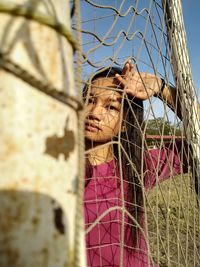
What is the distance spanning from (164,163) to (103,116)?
13.1 inches

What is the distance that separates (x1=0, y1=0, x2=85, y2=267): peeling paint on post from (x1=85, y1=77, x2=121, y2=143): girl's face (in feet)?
2.83

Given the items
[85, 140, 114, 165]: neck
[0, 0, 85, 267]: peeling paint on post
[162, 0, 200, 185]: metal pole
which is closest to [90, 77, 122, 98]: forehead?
[85, 140, 114, 165]: neck

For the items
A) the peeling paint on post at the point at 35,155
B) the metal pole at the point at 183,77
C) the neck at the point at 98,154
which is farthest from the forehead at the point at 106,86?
the peeling paint on post at the point at 35,155

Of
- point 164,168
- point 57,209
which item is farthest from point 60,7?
point 164,168

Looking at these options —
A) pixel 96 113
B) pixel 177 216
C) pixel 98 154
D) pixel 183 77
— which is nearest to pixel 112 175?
pixel 98 154

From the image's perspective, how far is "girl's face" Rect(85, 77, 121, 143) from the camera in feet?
3.87

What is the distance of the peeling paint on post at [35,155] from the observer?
10.2 inches

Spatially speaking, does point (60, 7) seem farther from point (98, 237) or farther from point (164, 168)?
point (164, 168)

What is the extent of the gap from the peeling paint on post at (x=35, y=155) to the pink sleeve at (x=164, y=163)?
1.00m

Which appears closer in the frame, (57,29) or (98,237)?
(57,29)

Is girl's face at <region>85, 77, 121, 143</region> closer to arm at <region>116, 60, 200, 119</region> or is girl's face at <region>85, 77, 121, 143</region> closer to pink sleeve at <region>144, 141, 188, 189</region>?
arm at <region>116, 60, 200, 119</region>

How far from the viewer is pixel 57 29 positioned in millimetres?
312

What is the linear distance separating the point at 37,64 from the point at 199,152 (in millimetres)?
1180

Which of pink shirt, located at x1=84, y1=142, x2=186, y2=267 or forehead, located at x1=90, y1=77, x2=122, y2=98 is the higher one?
forehead, located at x1=90, y1=77, x2=122, y2=98
